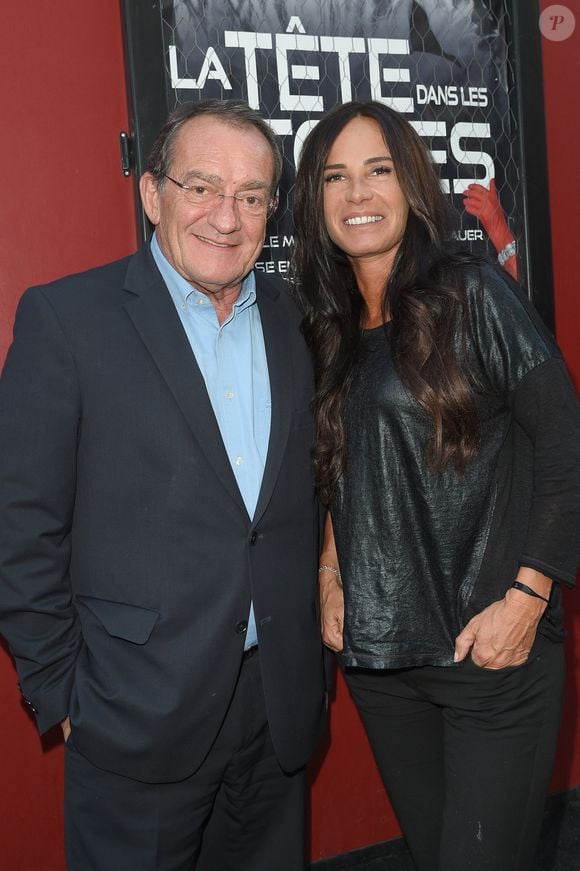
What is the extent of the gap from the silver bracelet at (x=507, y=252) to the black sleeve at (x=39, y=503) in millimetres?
1414

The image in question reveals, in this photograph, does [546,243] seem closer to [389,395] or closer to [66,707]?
[389,395]

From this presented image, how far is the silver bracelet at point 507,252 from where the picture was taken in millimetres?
2400

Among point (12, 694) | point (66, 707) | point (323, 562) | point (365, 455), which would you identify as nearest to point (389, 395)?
point (365, 455)

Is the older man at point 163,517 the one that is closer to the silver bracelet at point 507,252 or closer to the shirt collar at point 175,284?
the shirt collar at point 175,284

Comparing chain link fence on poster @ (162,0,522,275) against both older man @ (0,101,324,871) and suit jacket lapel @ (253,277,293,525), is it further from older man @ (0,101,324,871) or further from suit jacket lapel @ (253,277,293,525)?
older man @ (0,101,324,871)

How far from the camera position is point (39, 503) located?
4.74 feet

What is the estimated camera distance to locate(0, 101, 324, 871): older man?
145 centimetres

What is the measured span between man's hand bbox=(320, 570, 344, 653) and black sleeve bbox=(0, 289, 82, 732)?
0.51 m

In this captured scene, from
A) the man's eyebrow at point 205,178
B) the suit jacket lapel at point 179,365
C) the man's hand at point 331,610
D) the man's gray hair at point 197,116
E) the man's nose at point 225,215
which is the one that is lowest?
the man's hand at point 331,610

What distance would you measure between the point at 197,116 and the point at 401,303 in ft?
1.70

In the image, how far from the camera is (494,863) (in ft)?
5.17

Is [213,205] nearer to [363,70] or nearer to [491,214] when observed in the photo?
[363,70]

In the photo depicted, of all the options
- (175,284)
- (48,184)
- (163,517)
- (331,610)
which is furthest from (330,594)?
(48,184)

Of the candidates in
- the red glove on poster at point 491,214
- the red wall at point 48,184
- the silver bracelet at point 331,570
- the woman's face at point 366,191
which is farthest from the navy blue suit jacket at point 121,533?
the red glove on poster at point 491,214
